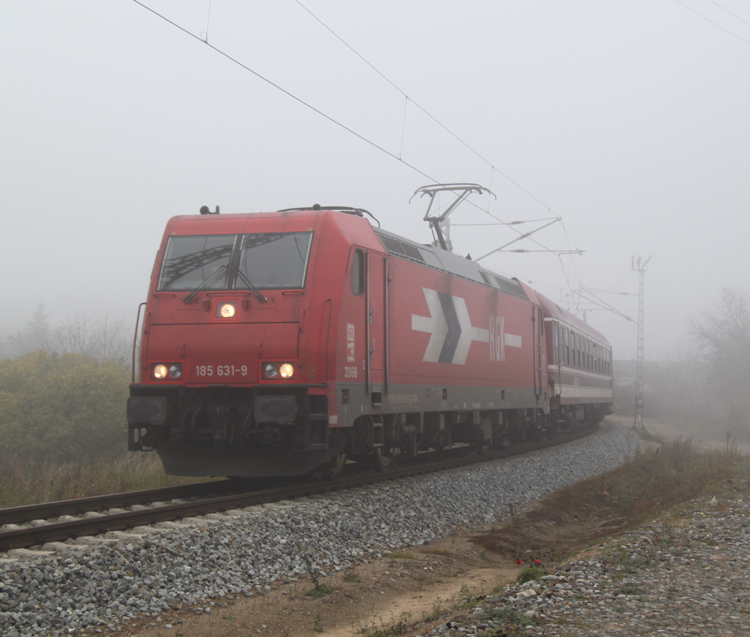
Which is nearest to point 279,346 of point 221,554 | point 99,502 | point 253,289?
point 253,289

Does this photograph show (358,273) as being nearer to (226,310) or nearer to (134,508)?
(226,310)

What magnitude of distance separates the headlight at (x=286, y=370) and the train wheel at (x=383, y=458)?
283 centimetres

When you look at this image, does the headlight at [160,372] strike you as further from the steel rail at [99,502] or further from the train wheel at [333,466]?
the train wheel at [333,466]

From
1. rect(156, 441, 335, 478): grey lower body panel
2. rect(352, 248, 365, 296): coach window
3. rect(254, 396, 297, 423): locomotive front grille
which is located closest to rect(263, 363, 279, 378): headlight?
rect(254, 396, 297, 423): locomotive front grille

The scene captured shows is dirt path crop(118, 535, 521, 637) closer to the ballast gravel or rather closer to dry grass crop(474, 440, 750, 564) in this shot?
the ballast gravel

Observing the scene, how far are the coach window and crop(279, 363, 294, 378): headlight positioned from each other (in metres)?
1.41

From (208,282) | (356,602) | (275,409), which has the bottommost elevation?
(356,602)

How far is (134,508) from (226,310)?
2.63 meters

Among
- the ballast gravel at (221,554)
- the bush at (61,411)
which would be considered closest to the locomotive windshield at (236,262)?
the ballast gravel at (221,554)

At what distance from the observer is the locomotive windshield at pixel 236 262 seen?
9.19 meters

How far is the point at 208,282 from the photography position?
9.36 meters

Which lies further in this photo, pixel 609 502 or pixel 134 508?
pixel 609 502

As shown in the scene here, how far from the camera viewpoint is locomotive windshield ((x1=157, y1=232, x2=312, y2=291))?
9.19 m

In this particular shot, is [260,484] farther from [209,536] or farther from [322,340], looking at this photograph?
[209,536]
